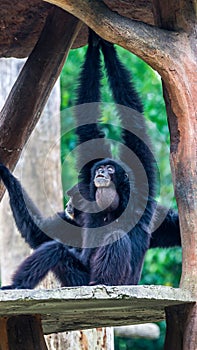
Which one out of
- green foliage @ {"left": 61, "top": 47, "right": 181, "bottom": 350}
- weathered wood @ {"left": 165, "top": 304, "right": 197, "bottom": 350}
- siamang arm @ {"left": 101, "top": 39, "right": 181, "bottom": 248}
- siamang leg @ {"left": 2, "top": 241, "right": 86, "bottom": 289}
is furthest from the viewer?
green foliage @ {"left": 61, "top": 47, "right": 181, "bottom": 350}

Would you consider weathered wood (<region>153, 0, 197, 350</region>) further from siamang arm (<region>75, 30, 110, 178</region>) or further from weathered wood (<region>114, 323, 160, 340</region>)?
weathered wood (<region>114, 323, 160, 340</region>)

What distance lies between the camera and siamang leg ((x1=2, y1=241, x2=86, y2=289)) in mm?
5316

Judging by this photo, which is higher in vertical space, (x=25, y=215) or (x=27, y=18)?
(x=27, y=18)

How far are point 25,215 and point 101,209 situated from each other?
570 millimetres

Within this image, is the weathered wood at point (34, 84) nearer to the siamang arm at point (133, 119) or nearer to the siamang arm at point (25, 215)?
the siamang arm at point (133, 119)

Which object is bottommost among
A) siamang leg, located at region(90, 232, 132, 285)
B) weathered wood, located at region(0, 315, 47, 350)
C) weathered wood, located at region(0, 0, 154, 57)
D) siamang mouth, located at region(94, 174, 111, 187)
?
weathered wood, located at region(0, 315, 47, 350)

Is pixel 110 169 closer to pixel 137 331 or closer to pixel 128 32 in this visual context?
pixel 128 32

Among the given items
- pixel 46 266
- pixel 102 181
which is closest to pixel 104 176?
pixel 102 181

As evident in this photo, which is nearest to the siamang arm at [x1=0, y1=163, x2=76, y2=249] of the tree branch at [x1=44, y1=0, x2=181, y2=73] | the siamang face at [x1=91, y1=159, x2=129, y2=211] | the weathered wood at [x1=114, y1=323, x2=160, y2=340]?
the siamang face at [x1=91, y1=159, x2=129, y2=211]

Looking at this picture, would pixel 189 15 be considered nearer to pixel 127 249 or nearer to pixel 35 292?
pixel 127 249

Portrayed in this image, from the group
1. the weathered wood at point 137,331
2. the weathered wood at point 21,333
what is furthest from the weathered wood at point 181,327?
the weathered wood at point 137,331

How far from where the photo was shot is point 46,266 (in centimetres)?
538

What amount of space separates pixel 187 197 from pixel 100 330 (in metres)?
3.72

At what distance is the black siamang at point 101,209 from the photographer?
210 inches
